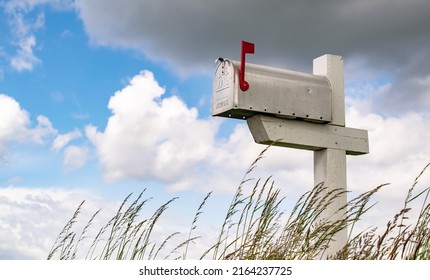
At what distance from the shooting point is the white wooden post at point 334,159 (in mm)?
4773

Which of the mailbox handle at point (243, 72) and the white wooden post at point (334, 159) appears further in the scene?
the white wooden post at point (334, 159)

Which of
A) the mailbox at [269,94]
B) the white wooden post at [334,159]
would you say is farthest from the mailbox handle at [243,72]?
the white wooden post at [334,159]

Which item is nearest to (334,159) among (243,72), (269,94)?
(269,94)

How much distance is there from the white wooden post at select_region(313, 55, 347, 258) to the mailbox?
0.13m

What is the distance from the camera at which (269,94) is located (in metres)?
4.59

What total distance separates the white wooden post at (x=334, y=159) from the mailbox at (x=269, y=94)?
0.43ft

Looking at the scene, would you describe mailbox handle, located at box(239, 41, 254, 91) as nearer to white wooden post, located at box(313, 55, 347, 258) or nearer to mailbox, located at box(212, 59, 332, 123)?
mailbox, located at box(212, 59, 332, 123)

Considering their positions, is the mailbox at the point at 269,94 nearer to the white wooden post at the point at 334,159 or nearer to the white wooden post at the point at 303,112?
the white wooden post at the point at 303,112

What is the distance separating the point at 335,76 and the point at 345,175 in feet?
2.86

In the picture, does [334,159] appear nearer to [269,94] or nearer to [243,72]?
[269,94]
